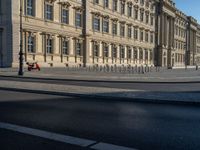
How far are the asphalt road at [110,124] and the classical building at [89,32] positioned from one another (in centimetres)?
2980

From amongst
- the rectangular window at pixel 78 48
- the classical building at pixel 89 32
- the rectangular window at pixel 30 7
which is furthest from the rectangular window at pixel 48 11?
the rectangular window at pixel 78 48

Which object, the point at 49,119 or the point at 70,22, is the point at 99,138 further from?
the point at 70,22

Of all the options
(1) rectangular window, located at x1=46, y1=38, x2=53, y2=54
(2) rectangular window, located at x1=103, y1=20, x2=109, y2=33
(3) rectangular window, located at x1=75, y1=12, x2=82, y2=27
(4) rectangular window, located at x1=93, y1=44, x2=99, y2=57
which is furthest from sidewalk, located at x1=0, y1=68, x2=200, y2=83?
(2) rectangular window, located at x1=103, y1=20, x2=109, y2=33

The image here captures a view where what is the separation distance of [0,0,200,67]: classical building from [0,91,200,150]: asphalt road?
29799 mm

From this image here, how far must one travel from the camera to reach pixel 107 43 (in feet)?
201

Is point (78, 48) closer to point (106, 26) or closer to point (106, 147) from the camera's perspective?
point (106, 26)

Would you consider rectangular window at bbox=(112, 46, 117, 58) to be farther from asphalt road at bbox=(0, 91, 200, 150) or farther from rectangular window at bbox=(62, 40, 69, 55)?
asphalt road at bbox=(0, 91, 200, 150)

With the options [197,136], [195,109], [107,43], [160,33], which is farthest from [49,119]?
[160,33]

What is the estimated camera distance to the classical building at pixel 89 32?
39375 millimetres

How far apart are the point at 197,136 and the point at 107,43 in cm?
5486

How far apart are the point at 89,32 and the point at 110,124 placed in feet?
155

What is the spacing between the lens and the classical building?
39375mm

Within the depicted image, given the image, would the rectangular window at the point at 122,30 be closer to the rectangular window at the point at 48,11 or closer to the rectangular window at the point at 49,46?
the rectangular window at the point at 48,11

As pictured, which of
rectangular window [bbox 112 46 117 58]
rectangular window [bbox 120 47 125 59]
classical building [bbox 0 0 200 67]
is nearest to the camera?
classical building [bbox 0 0 200 67]
